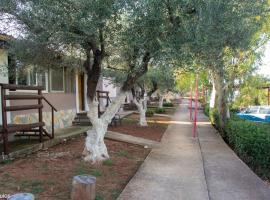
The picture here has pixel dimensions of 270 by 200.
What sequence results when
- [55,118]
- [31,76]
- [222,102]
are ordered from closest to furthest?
1. [31,76]
2. [55,118]
3. [222,102]

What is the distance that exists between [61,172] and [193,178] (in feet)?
9.17

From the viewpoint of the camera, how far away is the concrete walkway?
5.85 metres

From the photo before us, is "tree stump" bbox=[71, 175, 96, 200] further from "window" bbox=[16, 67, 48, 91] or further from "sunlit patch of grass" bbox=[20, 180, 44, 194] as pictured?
"window" bbox=[16, 67, 48, 91]

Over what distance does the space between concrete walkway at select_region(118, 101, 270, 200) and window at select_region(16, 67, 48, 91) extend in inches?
152

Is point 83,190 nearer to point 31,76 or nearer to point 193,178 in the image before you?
point 193,178

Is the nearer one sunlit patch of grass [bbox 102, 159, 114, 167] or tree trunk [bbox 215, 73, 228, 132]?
sunlit patch of grass [bbox 102, 159, 114, 167]

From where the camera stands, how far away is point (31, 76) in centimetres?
1142

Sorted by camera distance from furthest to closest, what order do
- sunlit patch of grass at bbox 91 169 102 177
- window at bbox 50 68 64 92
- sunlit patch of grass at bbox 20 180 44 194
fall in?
window at bbox 50 68 64 92, sunlit patch of grass at bbox 91 169 102 177, sunlit patch of grass at bbox 20 180 44 194

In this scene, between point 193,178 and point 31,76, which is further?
point 31,76

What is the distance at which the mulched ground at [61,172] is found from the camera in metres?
5.75

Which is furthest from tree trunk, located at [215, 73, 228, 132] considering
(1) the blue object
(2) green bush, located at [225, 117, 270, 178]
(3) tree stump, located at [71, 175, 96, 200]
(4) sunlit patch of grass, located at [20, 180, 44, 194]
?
(3) tree stump, located at [71, 175, 96, 200]

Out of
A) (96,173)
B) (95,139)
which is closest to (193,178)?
(96,173)

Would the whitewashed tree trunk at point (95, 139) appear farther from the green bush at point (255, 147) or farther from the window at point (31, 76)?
the green bush at point (255, 147)

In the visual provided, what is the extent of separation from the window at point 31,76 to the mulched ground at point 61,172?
86.6 inches
